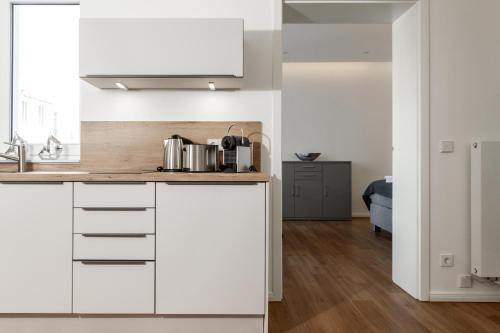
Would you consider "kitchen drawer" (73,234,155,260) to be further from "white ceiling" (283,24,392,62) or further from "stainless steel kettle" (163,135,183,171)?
"white ceiling" (283,24,392,62)

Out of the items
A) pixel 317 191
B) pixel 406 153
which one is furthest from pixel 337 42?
pixel 406 153

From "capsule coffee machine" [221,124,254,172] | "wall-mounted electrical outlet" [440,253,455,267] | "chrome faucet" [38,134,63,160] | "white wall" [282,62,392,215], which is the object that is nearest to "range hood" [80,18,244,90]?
"capsule coffee machine" [221,124,254,172]

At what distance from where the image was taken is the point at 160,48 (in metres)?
2.72

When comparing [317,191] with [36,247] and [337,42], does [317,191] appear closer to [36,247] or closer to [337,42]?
[337,42]

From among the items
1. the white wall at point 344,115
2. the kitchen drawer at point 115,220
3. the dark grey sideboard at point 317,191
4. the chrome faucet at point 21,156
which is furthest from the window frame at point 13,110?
the white wall at point 344,115

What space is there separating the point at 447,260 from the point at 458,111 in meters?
1.10

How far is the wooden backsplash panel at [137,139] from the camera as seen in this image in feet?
10.2

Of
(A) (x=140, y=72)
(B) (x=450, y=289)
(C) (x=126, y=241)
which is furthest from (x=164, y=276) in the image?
(B) (x=450, y=289)

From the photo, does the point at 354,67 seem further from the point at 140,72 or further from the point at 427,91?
the point at 140,72

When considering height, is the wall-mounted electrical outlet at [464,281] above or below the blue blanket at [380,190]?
below

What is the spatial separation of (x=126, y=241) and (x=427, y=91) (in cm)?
233

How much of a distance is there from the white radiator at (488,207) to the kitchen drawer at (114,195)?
2252 mm

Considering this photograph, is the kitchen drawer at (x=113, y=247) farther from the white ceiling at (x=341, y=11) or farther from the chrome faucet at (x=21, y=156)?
the white ceiling at (x=341, y=11)

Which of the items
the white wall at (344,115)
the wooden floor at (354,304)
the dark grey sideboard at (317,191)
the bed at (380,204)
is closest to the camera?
the wooden floor at (354,304)
